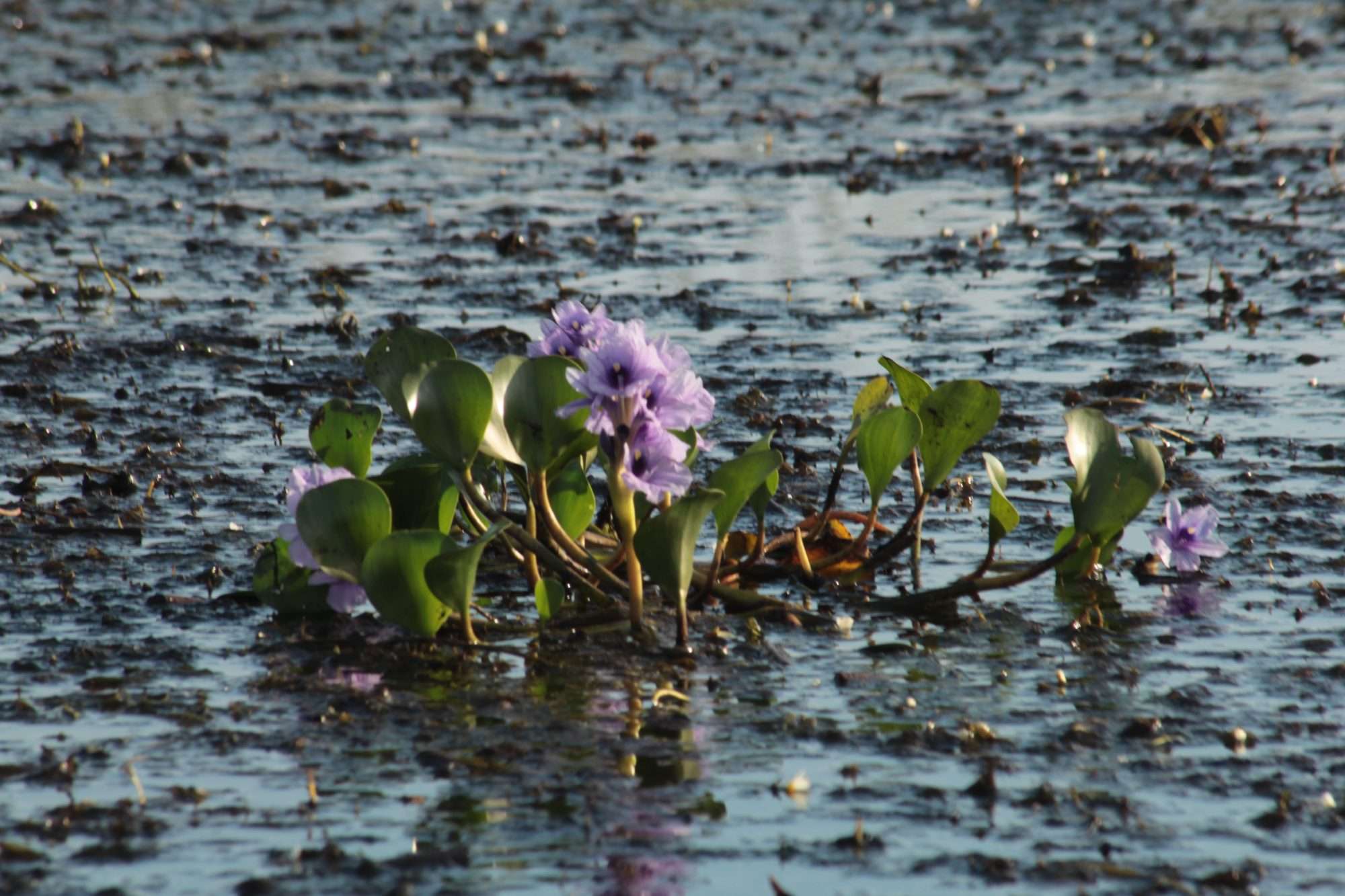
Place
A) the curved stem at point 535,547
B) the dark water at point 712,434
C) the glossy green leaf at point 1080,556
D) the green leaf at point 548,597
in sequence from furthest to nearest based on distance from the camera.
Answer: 1. the glossy green leaf at point 1080,556
2. the green leaf at point 548,597
3. the curved stem at point 535,547
4. the dark water at point 712,434

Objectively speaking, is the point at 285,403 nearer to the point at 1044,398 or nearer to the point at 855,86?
the point at 1044,398

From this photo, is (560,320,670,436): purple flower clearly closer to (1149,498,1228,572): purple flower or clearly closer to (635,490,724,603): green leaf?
(635,490,724,603): green leaf

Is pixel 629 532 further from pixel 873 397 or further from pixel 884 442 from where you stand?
pixel 873 397

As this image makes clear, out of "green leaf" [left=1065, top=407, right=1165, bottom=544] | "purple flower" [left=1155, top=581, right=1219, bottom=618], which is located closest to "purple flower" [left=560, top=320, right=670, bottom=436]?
"green leaf" [left=1065, top=407, right=1165, bottom=544]

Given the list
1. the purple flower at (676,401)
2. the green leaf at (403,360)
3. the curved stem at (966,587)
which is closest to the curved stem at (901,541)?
the curved stem at (966,587)

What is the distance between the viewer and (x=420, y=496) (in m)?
4.55

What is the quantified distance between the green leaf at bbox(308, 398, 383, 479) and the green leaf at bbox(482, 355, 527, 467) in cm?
30

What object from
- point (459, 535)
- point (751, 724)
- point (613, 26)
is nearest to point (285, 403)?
point (459, 535)

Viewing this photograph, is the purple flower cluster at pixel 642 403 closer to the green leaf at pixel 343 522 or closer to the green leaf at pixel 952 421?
the green leaf at pixel 343 522

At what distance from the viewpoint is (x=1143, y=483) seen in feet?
14.5

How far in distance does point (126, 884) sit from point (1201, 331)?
5.49 m

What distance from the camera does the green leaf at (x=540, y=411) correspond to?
4309 millimetres

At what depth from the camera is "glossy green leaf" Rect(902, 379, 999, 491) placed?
4.61 meters

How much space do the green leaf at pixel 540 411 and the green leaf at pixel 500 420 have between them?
3 cm
